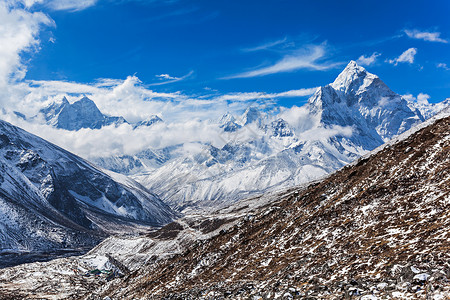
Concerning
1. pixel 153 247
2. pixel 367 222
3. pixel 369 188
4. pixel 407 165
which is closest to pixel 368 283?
pixel 367 222

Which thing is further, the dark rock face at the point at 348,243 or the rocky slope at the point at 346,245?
the dark rock face at the point at 348,243

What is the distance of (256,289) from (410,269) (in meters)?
14.4

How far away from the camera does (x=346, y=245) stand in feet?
107

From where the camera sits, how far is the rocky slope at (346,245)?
74.7 ft

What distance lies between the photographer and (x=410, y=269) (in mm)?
21422

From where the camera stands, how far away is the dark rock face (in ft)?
75.9

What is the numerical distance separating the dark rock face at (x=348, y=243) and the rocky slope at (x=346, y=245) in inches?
4.6

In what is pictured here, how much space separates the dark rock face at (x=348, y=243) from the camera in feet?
75.9

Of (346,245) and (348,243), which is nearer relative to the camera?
(346,245)

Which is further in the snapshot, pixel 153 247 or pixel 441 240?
pixel 153 247

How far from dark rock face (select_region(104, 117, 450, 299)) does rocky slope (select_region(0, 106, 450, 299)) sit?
12 cm

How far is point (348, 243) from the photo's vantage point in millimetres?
32844

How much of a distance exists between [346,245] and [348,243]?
0.38m

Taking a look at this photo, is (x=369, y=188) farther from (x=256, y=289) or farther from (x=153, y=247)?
(x=153, y=247)
